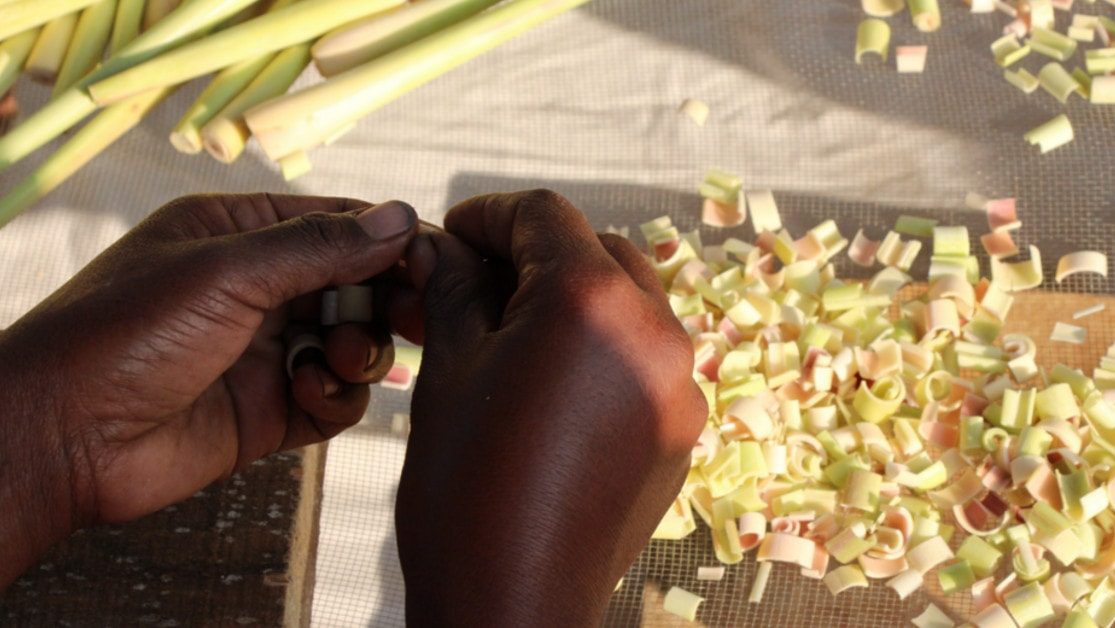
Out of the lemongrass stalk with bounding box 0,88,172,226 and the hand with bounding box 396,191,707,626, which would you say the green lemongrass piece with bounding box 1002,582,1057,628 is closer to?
the hand with bounding box 396,191,707,626

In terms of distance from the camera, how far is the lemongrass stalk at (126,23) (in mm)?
1450

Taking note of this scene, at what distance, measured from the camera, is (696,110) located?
165 centimetres

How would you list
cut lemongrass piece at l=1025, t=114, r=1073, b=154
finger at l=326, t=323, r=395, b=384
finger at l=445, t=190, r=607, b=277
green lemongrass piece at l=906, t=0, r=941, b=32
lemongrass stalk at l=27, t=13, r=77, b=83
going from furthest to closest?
green lemongrass piece at l=906, t=0, r=941, b=32 → cut lemongrass piece at l=1025, t=114, r=1073, b=154 → lemongrass stalk at l=27, t=13, r=77, b=83 → finger at l=326, t=323, r=395, b=384 → finger at l=445, t=190, r=607, b=277

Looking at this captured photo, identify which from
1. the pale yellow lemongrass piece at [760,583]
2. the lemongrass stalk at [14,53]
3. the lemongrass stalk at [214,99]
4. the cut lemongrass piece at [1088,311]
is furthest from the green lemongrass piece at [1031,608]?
the lemongrass stalk at [14,53]

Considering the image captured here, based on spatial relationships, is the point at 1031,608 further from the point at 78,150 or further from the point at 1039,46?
the point at 78,150

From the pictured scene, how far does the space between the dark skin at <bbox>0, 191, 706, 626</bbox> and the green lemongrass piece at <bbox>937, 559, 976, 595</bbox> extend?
1.57ft

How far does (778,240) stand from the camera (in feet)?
4.93

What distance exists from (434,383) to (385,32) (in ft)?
2.31

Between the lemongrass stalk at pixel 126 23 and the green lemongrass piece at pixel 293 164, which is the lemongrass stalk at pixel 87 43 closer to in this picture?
the lemongrass stalk at pixel 126 23

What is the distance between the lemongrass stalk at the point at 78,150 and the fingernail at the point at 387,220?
1.97 feet

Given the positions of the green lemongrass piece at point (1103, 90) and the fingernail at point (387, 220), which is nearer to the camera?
the fingernail at point (387, 220)

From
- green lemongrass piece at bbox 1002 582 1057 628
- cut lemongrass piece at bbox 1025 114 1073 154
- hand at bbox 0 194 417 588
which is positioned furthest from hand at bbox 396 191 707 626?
cut lemongrass piece at bbox 1025 114 1073 154

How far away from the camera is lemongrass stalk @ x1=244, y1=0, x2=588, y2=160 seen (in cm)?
138

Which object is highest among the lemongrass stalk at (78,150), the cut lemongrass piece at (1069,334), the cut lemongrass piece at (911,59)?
the lemongrass stalk at (78,150)
